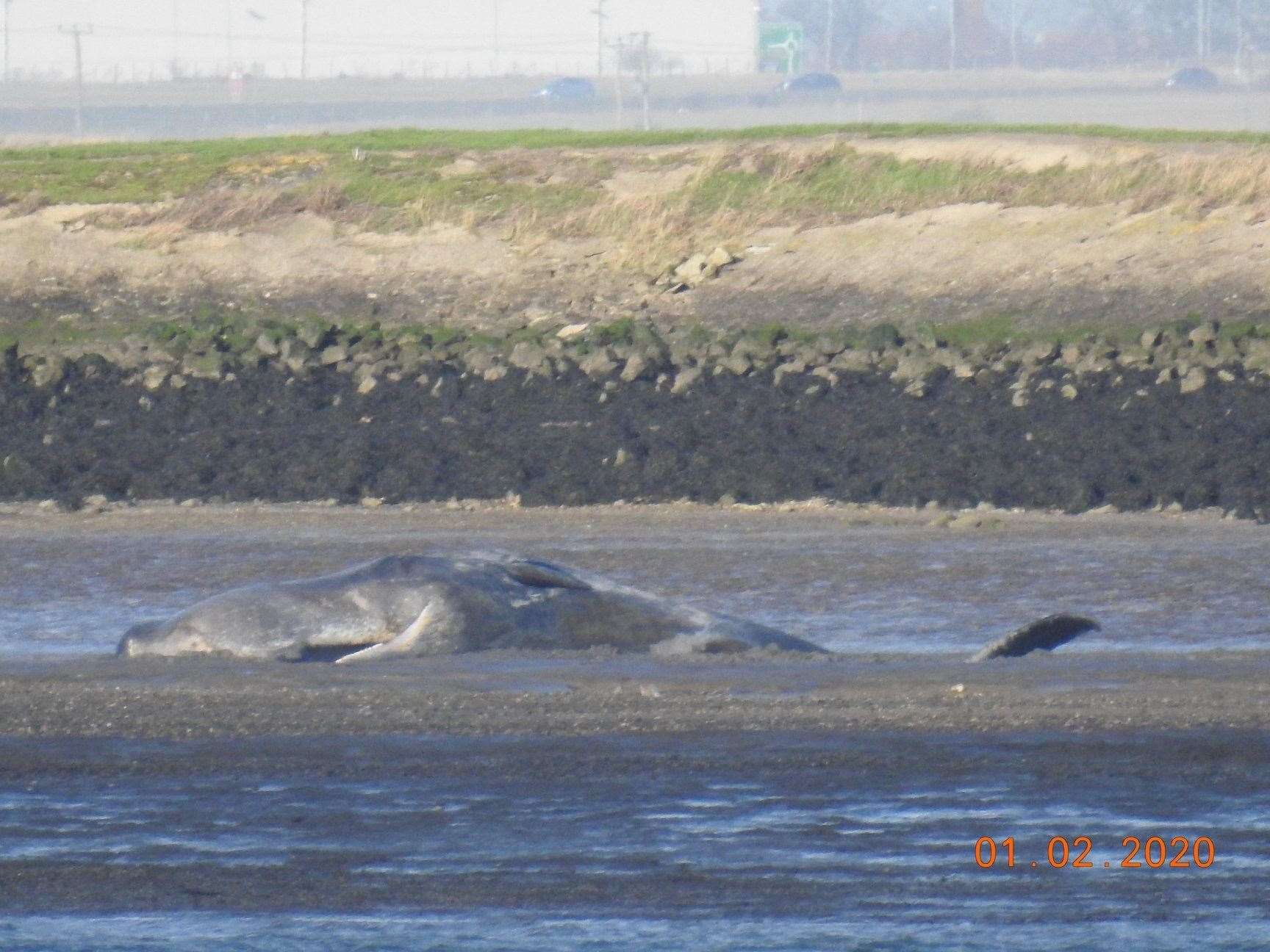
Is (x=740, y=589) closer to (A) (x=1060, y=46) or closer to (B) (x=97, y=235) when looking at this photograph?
(B) (x=97, y=235)

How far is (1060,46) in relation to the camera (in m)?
113

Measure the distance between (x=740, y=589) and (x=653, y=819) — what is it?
4.91m

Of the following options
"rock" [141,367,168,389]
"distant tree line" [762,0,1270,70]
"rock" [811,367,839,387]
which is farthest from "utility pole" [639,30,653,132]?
"distant tree line" [762,0,1270,70]

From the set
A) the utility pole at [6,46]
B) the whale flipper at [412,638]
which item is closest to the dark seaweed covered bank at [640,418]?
the whale flipper at [412,638]

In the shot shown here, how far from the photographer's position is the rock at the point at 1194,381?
59.9 feet

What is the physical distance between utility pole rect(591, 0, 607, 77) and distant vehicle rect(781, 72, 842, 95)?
19.2 ft

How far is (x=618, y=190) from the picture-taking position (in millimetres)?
26297

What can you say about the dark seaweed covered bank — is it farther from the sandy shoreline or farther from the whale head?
the sandy shoreline

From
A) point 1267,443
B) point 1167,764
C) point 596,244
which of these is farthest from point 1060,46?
point 1167,764

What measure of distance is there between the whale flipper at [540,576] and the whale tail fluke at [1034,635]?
168 cm

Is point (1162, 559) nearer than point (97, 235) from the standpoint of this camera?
Yes

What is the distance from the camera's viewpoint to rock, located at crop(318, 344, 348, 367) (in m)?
21.0

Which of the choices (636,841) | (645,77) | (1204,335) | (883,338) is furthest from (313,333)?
(645,77)

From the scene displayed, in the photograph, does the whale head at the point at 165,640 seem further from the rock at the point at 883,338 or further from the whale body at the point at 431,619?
the rock at the point at 883,338
